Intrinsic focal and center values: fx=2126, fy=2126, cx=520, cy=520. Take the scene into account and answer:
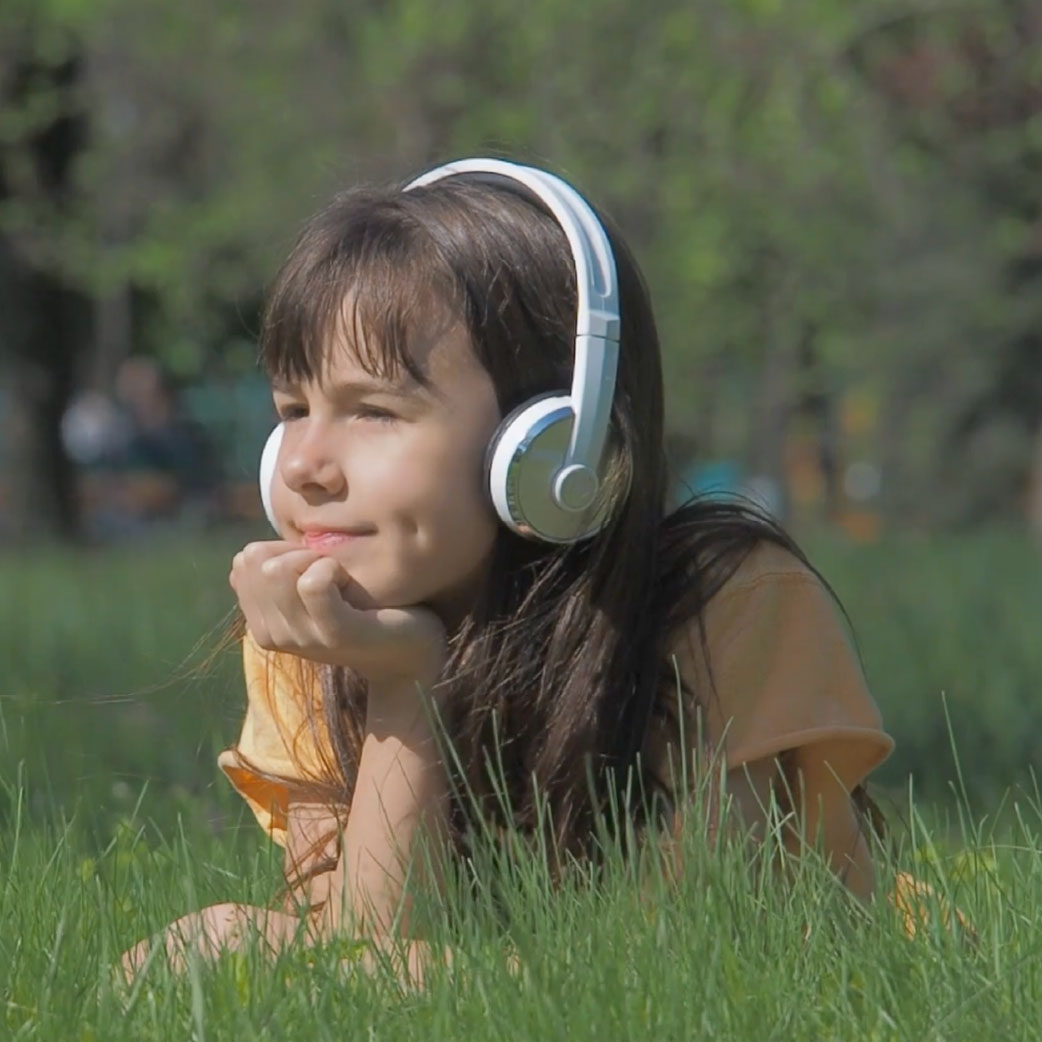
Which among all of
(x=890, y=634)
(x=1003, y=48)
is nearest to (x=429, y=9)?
(x=1003, y=48)

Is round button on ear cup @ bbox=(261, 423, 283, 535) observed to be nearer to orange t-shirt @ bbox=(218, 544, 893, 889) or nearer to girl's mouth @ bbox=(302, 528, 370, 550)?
girl's mouth @ bbox=(302, 528, 370, 550)

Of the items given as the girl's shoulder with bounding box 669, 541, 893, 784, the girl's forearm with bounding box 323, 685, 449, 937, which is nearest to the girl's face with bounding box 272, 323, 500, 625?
the girl's forearm with bounding box 323, 685, 449, 937

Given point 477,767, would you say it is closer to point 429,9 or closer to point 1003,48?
point 1003,48

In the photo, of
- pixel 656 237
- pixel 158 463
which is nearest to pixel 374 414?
pixel 656 237

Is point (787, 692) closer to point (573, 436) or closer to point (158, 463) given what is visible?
point (573, 436)

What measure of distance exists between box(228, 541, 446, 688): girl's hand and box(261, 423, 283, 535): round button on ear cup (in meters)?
0.14

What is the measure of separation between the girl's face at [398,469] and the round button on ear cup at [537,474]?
0.19 feet

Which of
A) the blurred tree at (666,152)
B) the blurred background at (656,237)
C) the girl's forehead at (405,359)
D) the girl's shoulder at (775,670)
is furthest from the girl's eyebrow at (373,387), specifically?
the blurred tree at (666,152)

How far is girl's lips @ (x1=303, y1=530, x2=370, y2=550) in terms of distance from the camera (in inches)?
107

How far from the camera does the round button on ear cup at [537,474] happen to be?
263 cm

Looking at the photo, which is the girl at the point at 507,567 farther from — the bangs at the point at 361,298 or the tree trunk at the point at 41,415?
the tree trunk at the point at 41,415

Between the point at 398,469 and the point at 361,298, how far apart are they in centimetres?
24

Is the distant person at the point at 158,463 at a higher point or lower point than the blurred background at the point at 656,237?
lower

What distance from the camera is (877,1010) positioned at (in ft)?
6.80
